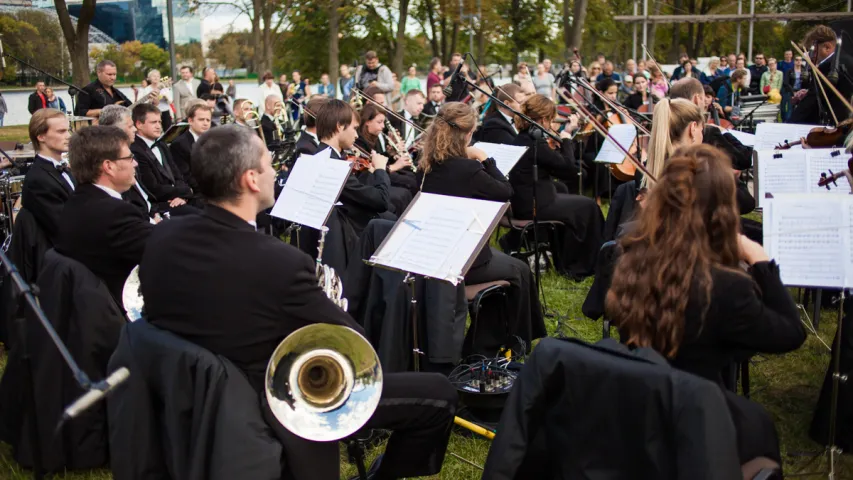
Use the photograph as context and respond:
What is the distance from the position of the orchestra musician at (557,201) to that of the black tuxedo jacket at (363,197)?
1.35 metres

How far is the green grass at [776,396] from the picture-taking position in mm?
3615

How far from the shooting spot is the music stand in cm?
328

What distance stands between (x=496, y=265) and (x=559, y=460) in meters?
2.38

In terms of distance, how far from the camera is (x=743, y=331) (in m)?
2.37

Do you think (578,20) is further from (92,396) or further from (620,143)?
(92,396)

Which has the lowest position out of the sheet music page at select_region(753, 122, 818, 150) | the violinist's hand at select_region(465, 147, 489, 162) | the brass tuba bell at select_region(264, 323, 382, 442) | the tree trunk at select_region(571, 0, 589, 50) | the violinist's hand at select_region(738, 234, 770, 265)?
the brass tuba bell at select_region(264, 323, 382, 442)

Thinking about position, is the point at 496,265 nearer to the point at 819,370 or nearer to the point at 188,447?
the point at 819,370

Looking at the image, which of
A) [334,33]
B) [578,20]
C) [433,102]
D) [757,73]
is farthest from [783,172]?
[578,20]

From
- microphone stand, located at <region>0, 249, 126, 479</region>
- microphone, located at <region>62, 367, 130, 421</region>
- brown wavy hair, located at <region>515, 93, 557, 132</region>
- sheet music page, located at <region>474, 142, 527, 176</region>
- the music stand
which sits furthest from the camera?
brown wavy hair, located at <region>515, 93, 557, 132</region>

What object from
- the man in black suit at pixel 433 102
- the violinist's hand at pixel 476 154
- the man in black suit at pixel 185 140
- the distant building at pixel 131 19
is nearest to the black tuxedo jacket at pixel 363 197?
the violinist's hand at pixel 476 154

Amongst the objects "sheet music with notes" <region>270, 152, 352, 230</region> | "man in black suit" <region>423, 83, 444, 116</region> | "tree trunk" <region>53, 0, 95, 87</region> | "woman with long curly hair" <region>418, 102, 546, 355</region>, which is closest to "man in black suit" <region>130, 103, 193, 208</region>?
"sheet music with notes" <region>270, 152, 352, 230</region>

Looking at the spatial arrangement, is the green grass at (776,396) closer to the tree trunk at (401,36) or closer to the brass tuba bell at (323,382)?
the brass tuba bell at (323,382)

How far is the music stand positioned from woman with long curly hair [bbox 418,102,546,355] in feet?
4.14

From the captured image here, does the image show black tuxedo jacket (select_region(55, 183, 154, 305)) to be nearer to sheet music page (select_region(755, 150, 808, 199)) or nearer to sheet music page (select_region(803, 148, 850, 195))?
sheet music page (select_region(755, 150, 808, 199))
